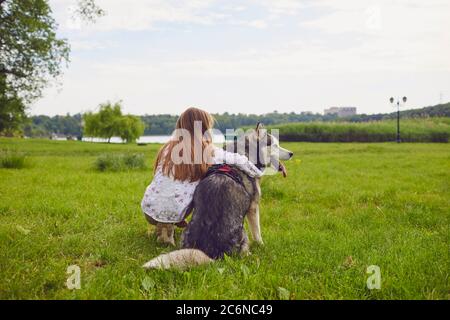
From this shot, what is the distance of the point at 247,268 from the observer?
15.1ft

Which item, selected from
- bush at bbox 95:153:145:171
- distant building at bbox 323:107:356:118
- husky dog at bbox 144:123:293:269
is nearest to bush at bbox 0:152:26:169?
bush at bbox 95:153:145:171

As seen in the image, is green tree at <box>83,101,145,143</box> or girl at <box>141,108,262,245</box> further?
green tree at <box>83,101,145,143</box>

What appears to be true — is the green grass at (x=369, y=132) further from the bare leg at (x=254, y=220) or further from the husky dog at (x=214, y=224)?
the husky dog at (x=214, y=224)

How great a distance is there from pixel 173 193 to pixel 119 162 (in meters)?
11.1

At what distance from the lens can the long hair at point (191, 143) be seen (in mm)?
5504

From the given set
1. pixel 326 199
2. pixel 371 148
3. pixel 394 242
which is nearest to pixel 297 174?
pixel 326 199

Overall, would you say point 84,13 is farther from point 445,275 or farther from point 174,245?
point 445,275

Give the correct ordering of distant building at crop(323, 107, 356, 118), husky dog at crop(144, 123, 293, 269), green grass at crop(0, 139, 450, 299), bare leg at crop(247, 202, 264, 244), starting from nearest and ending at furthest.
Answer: green grass at crop(0, 139, 450, 299) < husky dog at crop(144, 123, 293, 269) < bare leg at crop(247, 202, 264, 244) < distant building at crop(323, 107, 356, 118)

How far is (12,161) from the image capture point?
15891mm

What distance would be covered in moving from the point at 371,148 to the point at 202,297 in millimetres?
28251

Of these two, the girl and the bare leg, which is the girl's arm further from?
the bare leg

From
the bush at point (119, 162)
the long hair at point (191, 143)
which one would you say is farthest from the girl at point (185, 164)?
the bush at point (119, 162)

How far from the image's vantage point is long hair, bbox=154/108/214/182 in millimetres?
5504

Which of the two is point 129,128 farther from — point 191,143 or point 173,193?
point 191,143
